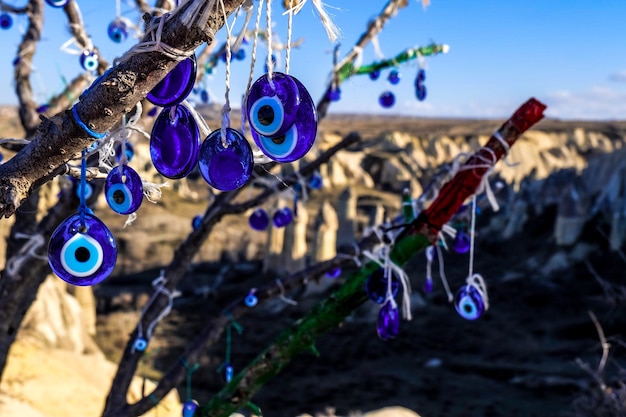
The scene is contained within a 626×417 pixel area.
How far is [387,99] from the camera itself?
12.4 feet

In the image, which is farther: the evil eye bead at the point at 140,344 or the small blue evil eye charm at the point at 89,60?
the evil eye bead at the point at 140,344

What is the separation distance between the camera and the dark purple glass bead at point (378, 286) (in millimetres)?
2297

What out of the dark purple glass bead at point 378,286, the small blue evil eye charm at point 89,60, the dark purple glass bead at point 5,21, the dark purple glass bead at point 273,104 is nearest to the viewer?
the dark purple glass bead at point 273,104

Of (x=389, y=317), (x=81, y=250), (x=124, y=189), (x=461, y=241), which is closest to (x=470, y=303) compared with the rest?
(x=389, y=317)

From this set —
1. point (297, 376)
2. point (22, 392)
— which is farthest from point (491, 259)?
point (22, 392)

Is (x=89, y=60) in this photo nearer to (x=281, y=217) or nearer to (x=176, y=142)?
(x=281, y=217)

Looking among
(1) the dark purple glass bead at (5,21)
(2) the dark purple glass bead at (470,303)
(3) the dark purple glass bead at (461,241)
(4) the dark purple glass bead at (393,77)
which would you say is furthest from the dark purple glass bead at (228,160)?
(1) the dark purple glass bead at (5,21)

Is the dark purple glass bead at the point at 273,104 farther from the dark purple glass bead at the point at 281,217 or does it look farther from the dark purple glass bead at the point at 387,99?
the dark purple glass bead at the point at 387,99

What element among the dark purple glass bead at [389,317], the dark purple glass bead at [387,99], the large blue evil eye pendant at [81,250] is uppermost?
the dark purple glass bead at [387,99]

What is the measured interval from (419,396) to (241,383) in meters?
13.4

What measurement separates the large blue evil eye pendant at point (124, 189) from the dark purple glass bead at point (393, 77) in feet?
8.46

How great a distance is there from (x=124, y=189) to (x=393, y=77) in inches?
103

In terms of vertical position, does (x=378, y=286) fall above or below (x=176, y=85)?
below

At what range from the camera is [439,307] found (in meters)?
22.4
